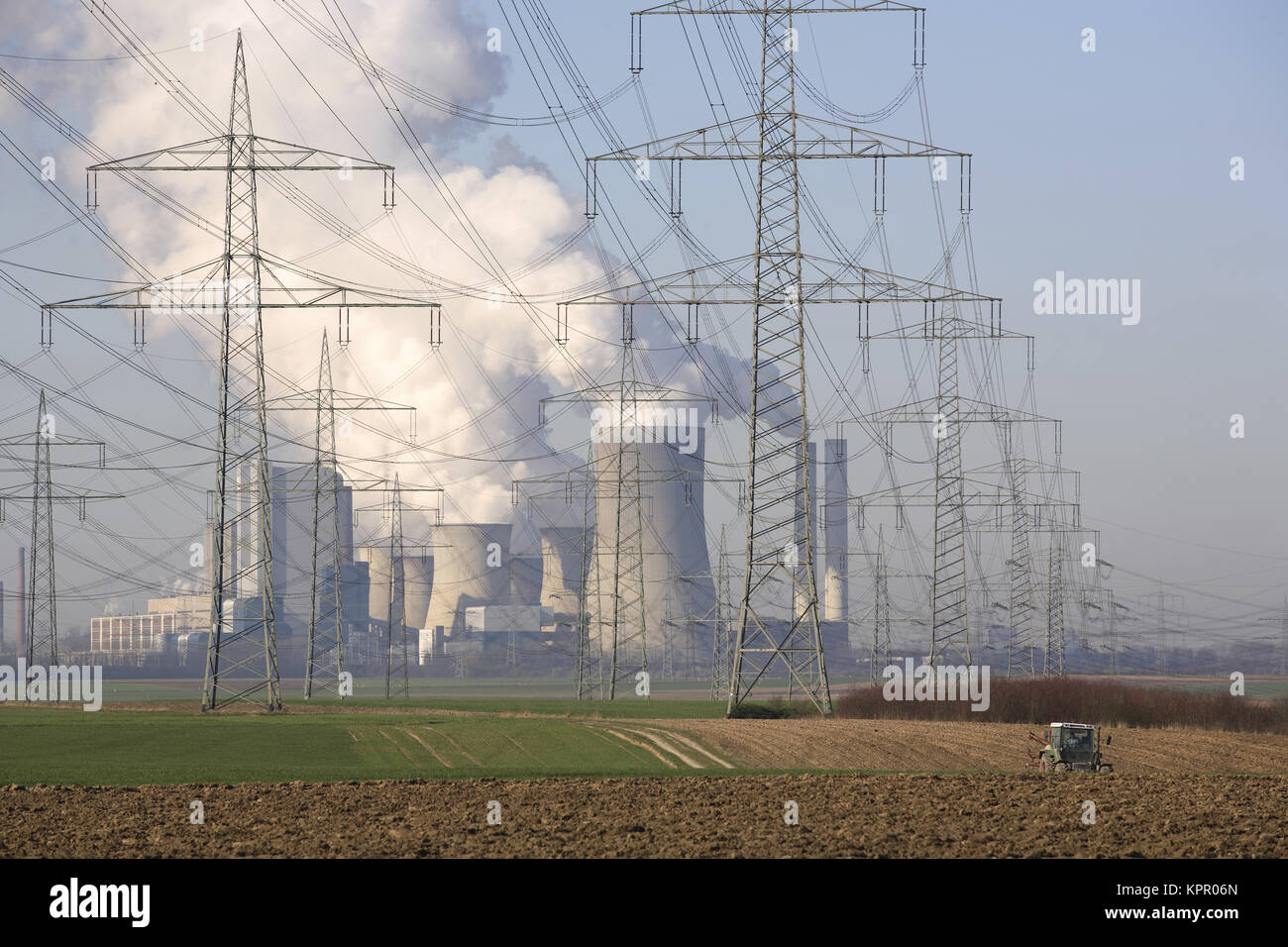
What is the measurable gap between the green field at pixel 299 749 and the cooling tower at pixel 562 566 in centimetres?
9125

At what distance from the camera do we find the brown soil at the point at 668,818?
60.0ft

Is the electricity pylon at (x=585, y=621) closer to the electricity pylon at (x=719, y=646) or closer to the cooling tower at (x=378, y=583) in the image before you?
the electricity pylon at (x=719, y=646)

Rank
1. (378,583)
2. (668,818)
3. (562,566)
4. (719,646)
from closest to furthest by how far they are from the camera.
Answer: (668,818) < (719,646) < (562,566) < (378,583)

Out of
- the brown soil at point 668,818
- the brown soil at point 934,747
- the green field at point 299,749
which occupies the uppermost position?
the brown soil at point 668,818

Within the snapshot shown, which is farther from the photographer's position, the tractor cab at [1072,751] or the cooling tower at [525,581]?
the cooling tower at [525,581]

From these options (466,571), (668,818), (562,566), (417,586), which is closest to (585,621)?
(668,818)

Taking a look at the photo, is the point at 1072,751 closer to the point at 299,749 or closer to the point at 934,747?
the point at 934,747

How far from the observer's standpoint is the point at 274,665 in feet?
160

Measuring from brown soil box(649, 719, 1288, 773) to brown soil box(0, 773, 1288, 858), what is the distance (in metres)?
6.27

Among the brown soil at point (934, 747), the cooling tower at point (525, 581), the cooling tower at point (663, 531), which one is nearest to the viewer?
the brown soil at point (934, 747)

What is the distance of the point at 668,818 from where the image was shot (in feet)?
70.3

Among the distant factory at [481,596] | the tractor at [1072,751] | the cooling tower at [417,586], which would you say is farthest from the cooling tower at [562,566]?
the tractor at [1072,751]

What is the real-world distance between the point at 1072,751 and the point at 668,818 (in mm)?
14909
